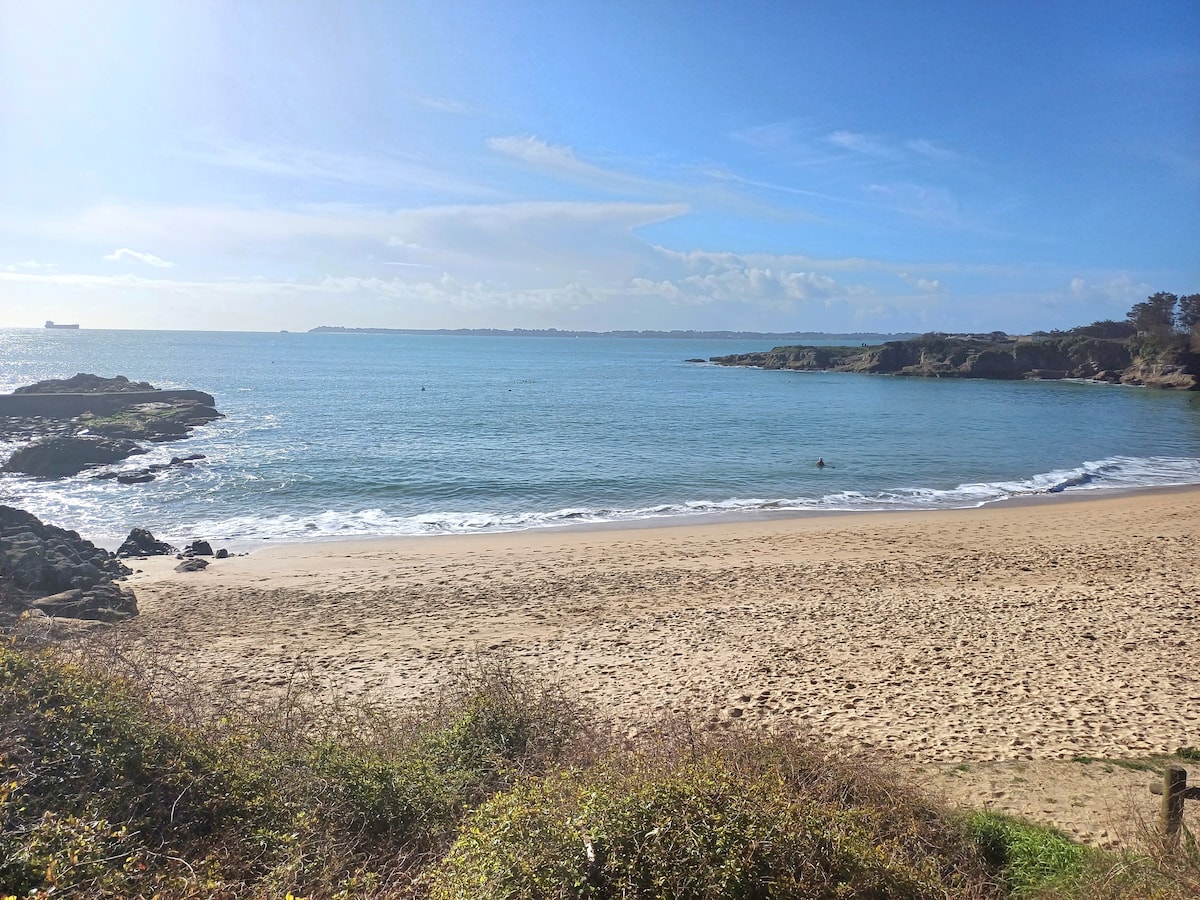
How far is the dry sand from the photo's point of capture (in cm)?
877

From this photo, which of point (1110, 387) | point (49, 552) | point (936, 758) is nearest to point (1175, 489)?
point (936, 758)

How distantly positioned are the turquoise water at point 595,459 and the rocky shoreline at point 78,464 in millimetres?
1655

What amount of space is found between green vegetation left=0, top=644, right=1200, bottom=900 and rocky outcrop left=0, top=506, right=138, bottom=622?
27.9 feet

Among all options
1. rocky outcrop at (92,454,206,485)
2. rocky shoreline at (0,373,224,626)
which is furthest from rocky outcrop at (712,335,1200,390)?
rocky outcrop at (92,454,206,485)

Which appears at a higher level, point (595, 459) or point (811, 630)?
point (595, 459)

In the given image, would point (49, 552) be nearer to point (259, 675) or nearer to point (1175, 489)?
point (259, 675)

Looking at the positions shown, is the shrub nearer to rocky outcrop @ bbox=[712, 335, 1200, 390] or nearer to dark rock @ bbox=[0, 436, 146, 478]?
dark rock @ bbox=[0, 436, 146, 478]

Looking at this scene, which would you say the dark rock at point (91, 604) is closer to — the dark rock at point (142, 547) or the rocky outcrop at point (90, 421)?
the dark rock at point (142, 547)

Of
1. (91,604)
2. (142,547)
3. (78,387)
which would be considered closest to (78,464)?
(142,547)

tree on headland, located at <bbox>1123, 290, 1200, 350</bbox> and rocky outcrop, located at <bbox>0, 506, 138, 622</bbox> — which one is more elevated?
tree on headland, located at <bbox>1123, 290, 1200, 350</bbox>

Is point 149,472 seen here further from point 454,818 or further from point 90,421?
point 454,818

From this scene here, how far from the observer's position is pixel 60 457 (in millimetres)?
31797

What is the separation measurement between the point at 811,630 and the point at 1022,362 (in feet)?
317

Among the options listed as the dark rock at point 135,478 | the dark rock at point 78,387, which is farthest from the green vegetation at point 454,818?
the dark rock at point 78,387
